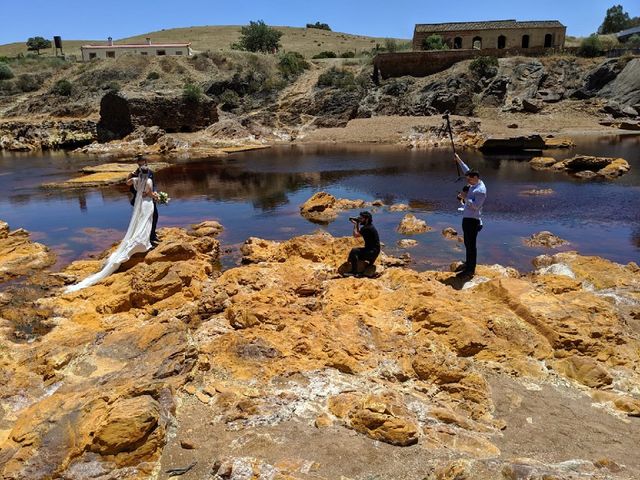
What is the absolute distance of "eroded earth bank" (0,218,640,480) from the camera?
4613 millimetres

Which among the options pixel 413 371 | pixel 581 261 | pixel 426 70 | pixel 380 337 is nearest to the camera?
pixel 413 371

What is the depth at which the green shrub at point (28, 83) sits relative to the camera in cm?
5884

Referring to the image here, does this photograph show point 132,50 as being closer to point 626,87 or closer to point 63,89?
point 63,89

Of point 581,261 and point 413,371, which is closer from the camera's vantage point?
point 413,371

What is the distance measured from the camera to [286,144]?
43.8 m

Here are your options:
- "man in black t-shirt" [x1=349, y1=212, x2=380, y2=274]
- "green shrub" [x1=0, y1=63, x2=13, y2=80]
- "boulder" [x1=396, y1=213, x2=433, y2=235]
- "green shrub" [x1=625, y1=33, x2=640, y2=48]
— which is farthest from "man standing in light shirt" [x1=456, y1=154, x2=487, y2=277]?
"green shrub" [x1=0, y1=63, x2=13, y2=80]

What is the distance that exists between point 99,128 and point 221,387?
45.6 metres

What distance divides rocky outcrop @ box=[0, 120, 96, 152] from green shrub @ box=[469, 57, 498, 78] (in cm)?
3780

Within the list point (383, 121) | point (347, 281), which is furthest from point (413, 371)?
point (383, 121)

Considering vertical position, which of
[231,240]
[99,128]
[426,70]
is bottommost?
[231,240]

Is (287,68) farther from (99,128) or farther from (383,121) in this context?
(99,128)

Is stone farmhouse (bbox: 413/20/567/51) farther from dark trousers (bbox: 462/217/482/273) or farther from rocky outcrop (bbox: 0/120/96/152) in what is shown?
dark trousers (bbox: 462/217/482/273)

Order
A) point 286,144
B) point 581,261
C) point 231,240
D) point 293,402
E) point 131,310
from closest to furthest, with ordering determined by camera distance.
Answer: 1. point 293,402
2. point 131,310
3. point 581,261
4. point 231,240
5. point 286,144

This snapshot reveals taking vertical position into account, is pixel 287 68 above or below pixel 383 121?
above
